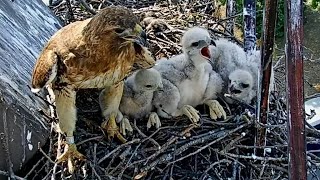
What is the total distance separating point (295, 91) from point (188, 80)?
6.01 feet

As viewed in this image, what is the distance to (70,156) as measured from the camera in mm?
3441

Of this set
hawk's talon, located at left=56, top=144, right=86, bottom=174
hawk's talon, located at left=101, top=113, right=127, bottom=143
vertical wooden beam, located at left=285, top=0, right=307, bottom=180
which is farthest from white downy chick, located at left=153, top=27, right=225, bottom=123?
vertical wooden beam, located at left=285, top=0, right=307, bottom=180

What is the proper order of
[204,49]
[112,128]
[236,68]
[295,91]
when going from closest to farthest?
[295,91] < [112,128] < [204,49] < [236,68]

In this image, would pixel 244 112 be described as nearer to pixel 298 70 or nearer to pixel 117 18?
pixel 117 18

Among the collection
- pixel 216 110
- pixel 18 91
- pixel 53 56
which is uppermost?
pixel 53 56

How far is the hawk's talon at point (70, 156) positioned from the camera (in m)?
3.40

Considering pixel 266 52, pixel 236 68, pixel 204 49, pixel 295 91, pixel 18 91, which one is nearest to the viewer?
pixel 295 91

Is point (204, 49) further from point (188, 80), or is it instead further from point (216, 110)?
point (216, 110)

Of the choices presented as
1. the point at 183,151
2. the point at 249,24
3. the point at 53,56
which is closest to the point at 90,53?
the point at 53,56

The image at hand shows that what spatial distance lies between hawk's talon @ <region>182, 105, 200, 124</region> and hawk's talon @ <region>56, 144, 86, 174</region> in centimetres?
70

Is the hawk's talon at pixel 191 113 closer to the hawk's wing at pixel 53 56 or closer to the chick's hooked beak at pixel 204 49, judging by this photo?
the chick's hooked beak at pixel 204 49

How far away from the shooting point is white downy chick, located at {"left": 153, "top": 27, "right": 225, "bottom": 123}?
384cm

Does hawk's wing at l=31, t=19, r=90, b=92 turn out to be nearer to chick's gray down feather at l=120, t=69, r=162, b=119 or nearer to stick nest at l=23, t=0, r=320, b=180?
stick nest at l=23, t=0, r=320, b=180

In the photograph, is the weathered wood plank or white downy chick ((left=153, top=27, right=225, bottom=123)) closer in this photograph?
the weathered wood plank
